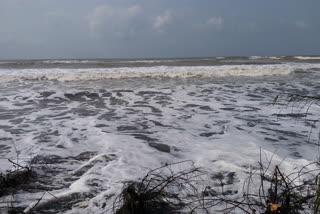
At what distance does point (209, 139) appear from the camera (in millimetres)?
3355

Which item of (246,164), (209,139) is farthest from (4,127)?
(246,164)

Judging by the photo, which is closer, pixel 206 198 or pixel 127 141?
pixel 206 198

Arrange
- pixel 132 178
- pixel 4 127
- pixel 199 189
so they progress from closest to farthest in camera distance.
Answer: pixel 199 189 → pixel 132 178 → pixel 4 127

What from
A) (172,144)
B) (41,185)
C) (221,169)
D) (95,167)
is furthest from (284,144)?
(41,185)

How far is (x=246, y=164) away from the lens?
2484 millimetres

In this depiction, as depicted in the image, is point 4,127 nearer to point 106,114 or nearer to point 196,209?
point 106,114

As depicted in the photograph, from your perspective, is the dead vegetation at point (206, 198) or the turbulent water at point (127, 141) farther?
the turbulent water at point (127, 141)

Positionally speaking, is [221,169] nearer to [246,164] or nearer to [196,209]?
[246,164]

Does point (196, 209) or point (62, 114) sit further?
point (62, 114)

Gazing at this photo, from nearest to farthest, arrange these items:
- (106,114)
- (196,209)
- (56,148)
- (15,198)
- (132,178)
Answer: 1. (196,209)
2. (15,198)
3. (132,178)
4. (56,148)
5. (106,114)

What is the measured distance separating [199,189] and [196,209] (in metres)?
0.27

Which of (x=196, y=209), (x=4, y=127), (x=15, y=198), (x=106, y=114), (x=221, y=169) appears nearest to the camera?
(x=196, y=209)

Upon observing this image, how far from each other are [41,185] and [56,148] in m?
1.01

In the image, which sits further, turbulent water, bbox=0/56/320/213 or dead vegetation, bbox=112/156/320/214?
turbulent water, bbox=0/56/320/213
